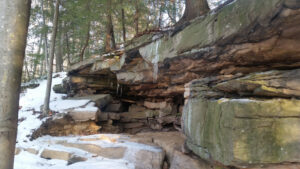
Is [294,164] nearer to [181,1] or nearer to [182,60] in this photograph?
[182,60]

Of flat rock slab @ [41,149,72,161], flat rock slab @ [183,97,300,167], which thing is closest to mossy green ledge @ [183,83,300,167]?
flat rock slab @ [183,97,300,167]

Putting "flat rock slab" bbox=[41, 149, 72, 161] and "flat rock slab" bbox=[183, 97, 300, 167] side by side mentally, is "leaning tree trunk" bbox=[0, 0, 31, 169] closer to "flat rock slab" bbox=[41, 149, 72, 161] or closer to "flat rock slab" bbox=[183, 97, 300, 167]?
"flat rock slab" bbox=[183, 97, 300, 167]

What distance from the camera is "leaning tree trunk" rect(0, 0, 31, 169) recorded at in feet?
5.31

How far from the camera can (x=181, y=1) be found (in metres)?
11.0

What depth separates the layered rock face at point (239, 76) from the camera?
280 centimetres

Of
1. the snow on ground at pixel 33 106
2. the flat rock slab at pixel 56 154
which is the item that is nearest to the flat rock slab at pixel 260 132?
the flat rock slab at pixel 56 154

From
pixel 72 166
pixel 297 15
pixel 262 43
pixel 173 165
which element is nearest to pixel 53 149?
pixel 72 166

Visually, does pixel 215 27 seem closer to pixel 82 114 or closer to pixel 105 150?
pixel 105 150

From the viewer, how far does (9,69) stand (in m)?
1.64

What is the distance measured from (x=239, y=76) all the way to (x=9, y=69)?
11.2 ft

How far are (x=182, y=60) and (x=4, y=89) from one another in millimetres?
4567

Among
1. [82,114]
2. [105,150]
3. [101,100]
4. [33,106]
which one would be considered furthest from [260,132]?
[33,106]

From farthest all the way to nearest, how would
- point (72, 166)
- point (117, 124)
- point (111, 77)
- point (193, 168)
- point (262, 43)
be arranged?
point (111, 77) → point (117, 124) → point (72, 166) → point (193, 168) → point (262, 43)

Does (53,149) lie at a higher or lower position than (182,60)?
lower
